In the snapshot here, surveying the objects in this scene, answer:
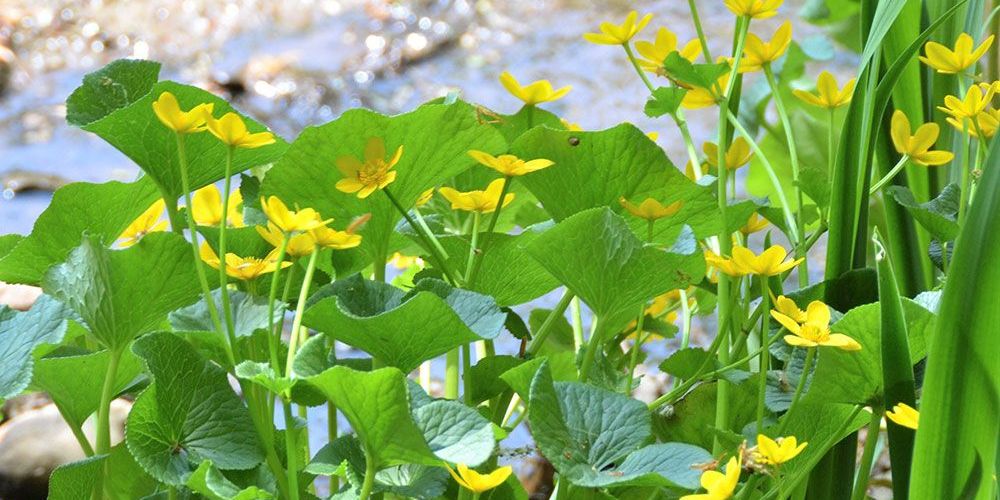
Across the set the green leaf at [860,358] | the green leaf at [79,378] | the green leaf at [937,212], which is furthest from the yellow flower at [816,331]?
the green leaf at [79,378]

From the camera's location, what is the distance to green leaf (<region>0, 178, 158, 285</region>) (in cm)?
69

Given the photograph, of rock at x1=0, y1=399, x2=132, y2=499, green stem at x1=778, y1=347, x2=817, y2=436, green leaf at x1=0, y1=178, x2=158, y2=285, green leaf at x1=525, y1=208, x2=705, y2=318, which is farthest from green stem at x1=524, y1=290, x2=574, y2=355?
rock at x1=0, y1=399, x2=132, y2=499

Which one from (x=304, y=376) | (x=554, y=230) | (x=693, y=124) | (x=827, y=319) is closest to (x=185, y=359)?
(x=304, y=376)

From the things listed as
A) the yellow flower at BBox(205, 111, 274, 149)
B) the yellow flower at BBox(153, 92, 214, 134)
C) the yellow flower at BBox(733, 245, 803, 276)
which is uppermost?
the yellow flower at BBox(153, 92, 214, 134)

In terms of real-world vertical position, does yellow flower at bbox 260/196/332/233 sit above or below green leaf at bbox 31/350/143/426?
above

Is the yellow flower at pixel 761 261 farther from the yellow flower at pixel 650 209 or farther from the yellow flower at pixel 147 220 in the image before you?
the yellow flower at pixel 147 220

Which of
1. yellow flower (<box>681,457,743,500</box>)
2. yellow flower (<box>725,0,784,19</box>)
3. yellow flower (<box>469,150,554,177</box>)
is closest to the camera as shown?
yellow flower (<box>681,457,743,500</box>)

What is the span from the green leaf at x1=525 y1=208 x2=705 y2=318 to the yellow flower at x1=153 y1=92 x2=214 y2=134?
0.18 meters

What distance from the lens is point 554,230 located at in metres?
0.60

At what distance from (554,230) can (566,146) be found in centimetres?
10

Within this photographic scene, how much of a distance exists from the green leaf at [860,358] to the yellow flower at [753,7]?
0.22 m

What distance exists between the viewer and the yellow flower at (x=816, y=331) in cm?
58

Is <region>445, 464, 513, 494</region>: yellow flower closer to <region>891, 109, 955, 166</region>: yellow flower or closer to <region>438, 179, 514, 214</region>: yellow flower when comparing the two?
<region>438, 179, 514, 214</region>: yellow flower

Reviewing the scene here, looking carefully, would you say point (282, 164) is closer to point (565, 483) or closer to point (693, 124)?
point (565, 483)
